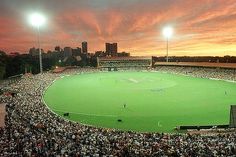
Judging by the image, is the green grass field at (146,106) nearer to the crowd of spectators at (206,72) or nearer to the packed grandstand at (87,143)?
the packed grandstand at (87,143)

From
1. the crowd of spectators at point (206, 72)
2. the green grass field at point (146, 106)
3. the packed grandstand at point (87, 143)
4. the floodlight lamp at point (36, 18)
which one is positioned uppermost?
the floodlight lamp at point (36, 18)

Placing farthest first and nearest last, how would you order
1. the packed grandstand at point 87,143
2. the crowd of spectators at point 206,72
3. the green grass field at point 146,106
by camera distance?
the crowd of spectators at point 206,72 → the green grass field at point 146,106 → the packed grandstand at point 87,143

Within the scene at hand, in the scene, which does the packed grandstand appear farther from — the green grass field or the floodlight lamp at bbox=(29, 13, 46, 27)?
the floodlight lamp at bbox=(29, 13, 46, 27)

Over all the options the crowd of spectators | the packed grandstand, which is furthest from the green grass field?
the crowd of spectators

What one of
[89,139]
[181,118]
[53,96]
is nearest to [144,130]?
[181,118]

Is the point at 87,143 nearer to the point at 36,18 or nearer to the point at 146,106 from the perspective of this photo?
the point at 146,106

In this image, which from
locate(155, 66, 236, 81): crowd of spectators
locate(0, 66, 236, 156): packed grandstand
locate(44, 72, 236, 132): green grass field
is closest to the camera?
locate(0, 66, 236, 156): packed grandstand

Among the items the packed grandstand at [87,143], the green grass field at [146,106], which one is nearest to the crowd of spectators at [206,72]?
the green grass field at [146,106]

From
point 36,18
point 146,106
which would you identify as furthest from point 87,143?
point 36,18

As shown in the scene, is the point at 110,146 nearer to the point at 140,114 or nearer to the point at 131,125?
the point at 131,125
